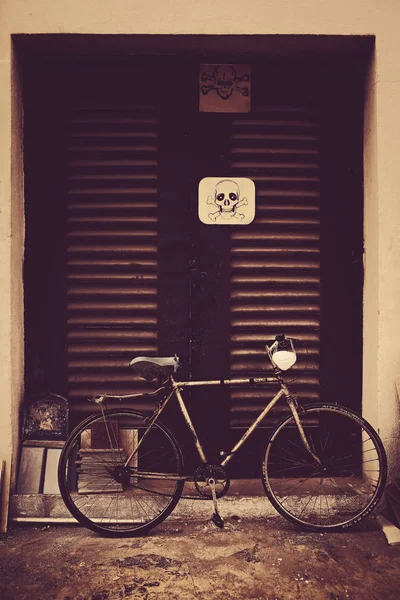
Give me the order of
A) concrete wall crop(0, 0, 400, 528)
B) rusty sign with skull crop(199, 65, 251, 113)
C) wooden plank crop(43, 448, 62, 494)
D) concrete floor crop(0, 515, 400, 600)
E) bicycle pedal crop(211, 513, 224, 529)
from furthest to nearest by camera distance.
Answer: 1. rusty sign with skull crop(199, 65, 251, 113)
2. wooden plank crop(43, 448, 62, 494)
3. concrete wall crop(0, 0, 400, 528)
4. bicycle pedal crop(211, 513, 224, 529)
5. concrete floor crop(0, 515, 400, 600)

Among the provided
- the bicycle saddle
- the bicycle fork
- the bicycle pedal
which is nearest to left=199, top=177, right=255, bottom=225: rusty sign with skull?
the bicycle saddle

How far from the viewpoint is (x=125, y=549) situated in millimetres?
3312

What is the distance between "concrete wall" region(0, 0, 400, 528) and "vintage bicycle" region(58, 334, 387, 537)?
15.2 inches

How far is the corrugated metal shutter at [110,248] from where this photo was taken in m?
4.07

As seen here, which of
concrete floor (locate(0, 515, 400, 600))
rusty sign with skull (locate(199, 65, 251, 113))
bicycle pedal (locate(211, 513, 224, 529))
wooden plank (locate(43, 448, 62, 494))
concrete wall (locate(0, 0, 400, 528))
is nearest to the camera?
concrete floor (locate(0, 515, 400, 600))

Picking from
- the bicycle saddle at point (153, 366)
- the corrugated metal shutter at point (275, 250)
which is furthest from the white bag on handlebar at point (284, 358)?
the bicycle saddle at point (153, 366)

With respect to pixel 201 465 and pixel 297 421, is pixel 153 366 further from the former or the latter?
pixel 297 421

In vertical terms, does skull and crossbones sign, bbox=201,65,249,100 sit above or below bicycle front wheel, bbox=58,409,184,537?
above

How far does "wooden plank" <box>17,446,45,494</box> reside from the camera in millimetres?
3818

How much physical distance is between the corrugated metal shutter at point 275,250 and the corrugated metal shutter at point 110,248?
2.46 ft

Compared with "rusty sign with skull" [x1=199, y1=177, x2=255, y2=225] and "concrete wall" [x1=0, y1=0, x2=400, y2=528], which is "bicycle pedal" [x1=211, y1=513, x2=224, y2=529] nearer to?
"concrete wall" [x1=0, y1=0, x2=400, y2=528]

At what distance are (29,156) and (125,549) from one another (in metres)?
3.17

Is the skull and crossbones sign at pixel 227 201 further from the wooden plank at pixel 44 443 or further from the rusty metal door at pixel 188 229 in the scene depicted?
the wooden plank at pixel 44 443
